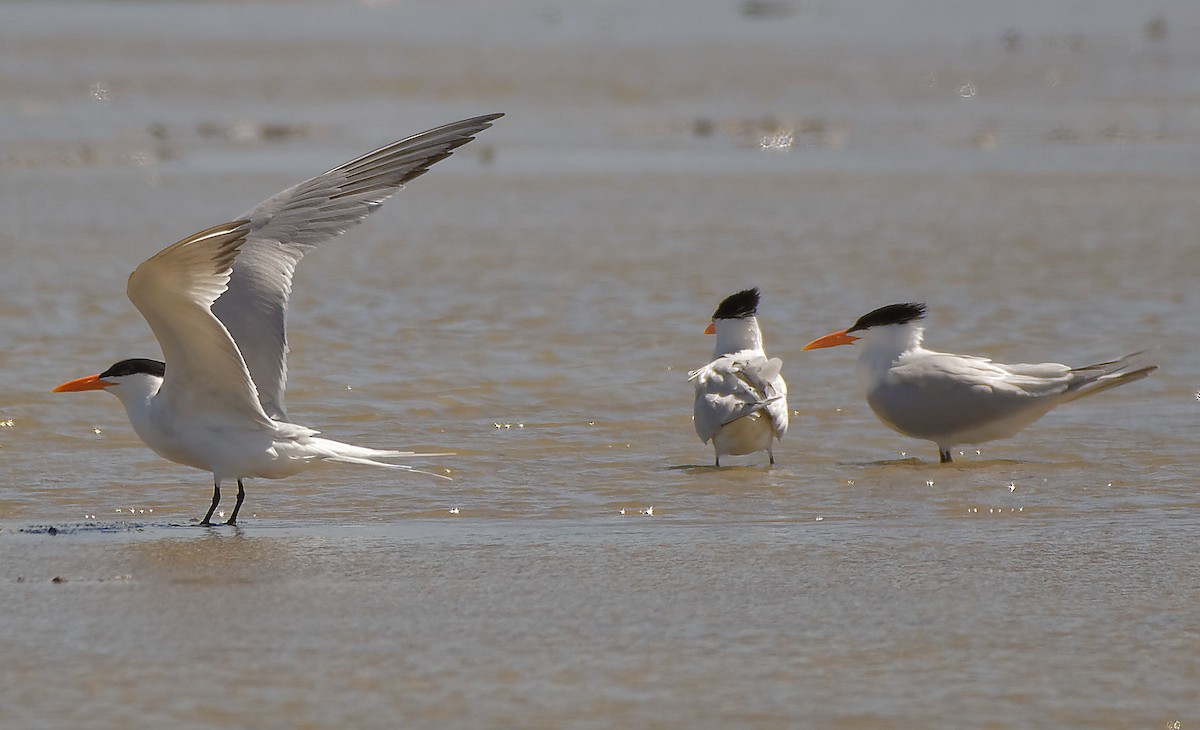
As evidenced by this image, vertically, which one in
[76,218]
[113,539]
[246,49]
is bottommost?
[113,539]

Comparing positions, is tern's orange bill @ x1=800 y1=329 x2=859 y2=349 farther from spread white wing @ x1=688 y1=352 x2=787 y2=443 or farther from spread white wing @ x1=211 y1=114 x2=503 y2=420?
spread white wing @ x1=211 y1=114 x2=503 y2=420

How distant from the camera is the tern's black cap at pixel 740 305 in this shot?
695cm

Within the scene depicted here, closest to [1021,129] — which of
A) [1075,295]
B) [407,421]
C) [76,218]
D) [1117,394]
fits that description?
[1075,295]

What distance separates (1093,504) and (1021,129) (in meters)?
13.6

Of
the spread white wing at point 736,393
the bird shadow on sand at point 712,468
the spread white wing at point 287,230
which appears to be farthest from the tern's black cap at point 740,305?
the spread white wing at point 287,230

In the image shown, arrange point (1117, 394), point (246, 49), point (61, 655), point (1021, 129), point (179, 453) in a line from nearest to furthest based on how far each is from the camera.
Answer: point (61, 655) → point (179, 453) → point (1117, 394) → point (1021, 129) → point (246, 49)

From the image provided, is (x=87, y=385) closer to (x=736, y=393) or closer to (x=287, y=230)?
(x=287, y=230)

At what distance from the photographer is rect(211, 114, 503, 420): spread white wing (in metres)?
5.86

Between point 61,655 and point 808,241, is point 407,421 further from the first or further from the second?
point 808,241

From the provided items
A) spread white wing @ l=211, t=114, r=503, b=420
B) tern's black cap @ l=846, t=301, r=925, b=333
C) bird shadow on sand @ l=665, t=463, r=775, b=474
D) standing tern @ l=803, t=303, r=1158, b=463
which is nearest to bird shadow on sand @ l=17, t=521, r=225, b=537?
spread white wing @ l=211, t=114, r=503, b=420

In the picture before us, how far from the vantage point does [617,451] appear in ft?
21.9

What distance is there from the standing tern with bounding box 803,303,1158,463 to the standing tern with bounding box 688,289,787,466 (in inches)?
17.6

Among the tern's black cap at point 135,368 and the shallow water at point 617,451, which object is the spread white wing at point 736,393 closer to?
the shallow water at point 617,451

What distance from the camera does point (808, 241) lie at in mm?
11781
